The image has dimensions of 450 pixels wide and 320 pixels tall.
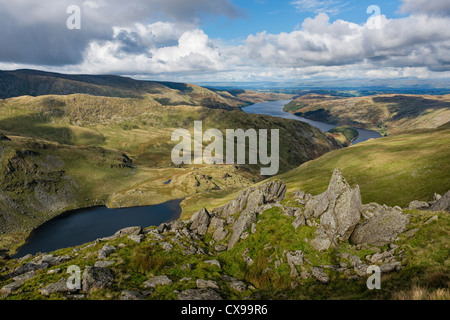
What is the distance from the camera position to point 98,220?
126562 mm

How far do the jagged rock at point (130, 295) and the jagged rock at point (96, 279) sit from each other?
111 inches

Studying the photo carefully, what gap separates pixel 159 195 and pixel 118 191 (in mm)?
35046

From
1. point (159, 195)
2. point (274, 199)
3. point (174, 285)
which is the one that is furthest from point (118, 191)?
point (174, 285)

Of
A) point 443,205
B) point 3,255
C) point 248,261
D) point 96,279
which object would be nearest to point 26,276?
point 96,279

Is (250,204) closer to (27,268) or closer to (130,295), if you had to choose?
(130,295)

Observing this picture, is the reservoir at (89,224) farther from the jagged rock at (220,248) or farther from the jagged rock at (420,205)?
the jagged rock at (420,205)

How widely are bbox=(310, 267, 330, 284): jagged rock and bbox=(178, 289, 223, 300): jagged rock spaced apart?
9.45 metres

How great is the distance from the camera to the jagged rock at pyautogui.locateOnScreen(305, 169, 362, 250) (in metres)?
26.4

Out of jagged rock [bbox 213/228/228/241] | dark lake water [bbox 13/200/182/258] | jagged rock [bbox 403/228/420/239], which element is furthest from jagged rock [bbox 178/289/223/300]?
dark lake water [bbox 13/200/182/258]

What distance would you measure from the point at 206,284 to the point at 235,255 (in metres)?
8.31

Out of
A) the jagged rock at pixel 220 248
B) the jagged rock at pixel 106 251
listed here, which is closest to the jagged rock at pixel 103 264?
the jagged rock at pixel 106 251

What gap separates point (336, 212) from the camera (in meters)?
28.1

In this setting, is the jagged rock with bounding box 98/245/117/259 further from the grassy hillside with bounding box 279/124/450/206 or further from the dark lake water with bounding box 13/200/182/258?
the dark lake water with bounding box 13/200/182/258
